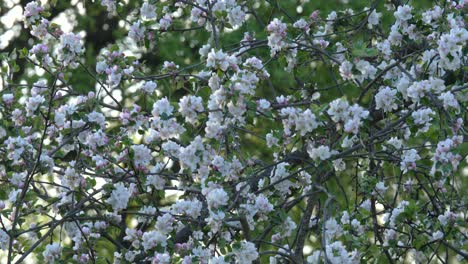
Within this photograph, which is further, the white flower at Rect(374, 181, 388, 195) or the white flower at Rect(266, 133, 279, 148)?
the white flower at Rect(374, 181, 388, 195)

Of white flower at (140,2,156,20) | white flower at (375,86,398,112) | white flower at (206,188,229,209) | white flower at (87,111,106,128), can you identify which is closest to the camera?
white flower at (206,188,229,209)

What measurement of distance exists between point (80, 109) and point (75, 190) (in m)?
0.36

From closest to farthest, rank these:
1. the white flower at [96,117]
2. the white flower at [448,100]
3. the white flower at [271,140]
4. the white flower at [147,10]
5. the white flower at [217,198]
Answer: the white flower at [217,198] → the white flower at [448,100] → the white flower at [96,117] → the white flower at [271,140] → the white flower at [147,10]

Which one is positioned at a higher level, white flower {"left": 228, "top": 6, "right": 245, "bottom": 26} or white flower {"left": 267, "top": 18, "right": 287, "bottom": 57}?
white flower {"left": 228, "top": 6, "right": 245, "bottom": 26}

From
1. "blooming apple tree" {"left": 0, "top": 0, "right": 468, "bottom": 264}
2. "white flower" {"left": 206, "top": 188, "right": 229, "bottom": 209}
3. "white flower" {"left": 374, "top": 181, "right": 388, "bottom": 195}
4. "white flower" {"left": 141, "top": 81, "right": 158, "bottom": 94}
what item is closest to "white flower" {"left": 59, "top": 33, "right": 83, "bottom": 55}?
"blooming apple tree" {"left": 0, "top": 0, "right": 468, "bottom": 264}

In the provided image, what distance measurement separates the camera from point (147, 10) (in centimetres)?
475

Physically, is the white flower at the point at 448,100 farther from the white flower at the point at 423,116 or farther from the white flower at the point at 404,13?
the white flower at the point at 404,13

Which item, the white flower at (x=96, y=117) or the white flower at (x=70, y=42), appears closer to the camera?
the white flower at (x=96, y=117)

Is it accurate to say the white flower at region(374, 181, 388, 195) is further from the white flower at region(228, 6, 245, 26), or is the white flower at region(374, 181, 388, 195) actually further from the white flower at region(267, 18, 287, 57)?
the white flower at region(228, 6, 245, 26)

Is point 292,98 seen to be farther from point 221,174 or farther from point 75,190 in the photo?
point 75,190

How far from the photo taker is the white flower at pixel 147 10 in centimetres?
473

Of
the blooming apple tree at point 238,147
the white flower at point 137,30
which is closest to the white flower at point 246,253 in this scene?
the blooming apple tree at point 238,147

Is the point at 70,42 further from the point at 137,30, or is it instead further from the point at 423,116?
the point at 423,116

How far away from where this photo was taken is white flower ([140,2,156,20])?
473 centimetres
